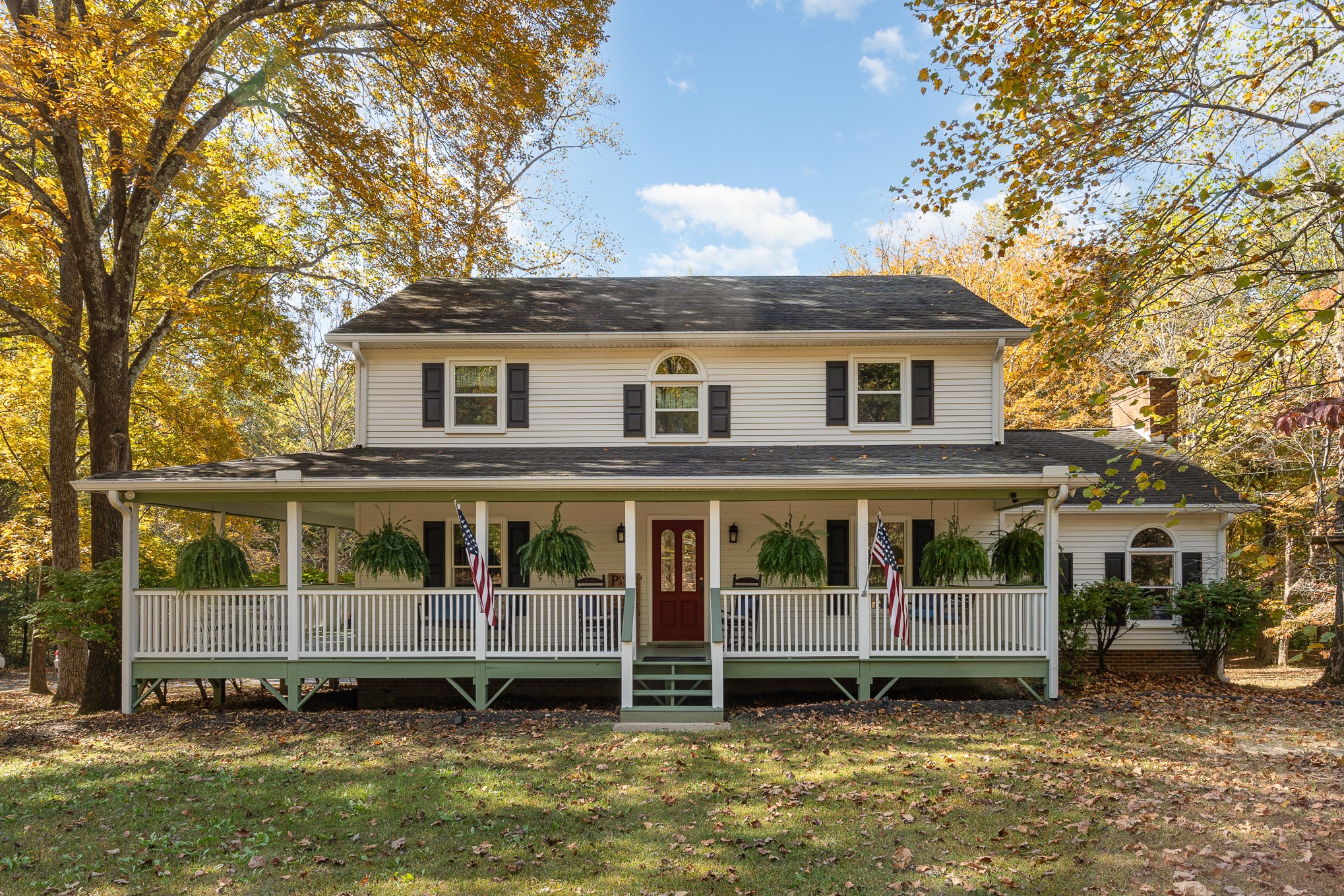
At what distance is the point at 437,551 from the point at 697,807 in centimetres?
778

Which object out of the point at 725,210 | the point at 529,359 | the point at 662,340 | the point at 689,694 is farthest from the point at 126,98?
the point at 725,210

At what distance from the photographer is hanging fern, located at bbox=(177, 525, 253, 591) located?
1112 centimetres

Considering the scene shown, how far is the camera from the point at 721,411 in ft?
44.7

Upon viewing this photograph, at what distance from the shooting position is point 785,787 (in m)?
7.56

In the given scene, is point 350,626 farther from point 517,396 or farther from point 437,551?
point 517,396

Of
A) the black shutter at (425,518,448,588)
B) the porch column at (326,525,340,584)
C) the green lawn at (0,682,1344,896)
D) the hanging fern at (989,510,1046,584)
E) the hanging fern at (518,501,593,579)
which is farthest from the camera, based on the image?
the porch column at (326,525,340,584)

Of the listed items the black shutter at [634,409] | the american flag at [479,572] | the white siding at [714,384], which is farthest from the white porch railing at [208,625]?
the black shutter at [634,409]

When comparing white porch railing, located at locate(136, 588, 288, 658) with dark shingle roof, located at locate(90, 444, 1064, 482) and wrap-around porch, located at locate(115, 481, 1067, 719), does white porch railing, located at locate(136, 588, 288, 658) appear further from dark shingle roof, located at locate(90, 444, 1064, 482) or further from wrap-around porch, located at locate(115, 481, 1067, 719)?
dark shingle roof, located at locate(90, 444, 1064, 482)

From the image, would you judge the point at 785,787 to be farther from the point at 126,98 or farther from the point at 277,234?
the point at 277,234

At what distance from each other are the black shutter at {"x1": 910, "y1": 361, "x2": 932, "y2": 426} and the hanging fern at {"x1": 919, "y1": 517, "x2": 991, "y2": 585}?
2.18m

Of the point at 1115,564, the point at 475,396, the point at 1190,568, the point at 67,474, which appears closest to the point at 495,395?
the point at 475,396

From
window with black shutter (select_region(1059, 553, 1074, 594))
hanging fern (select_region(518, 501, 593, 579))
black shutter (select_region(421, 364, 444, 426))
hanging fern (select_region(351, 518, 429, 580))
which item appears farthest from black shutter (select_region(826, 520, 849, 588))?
black shutter (select_region(421, 364, 444, 426))

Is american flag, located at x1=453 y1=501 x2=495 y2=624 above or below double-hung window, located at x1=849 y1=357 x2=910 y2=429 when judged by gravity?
below

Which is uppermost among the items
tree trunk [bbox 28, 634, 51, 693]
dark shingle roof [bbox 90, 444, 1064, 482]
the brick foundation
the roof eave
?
the roof eave
